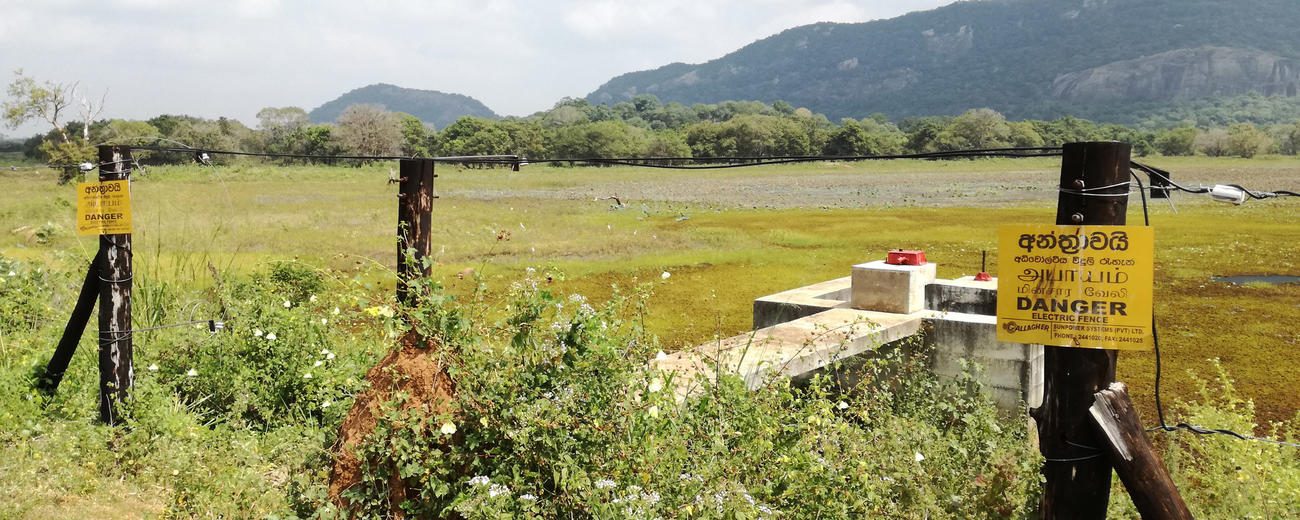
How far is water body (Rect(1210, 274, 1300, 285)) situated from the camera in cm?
1443

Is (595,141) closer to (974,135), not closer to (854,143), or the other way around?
(854,143)

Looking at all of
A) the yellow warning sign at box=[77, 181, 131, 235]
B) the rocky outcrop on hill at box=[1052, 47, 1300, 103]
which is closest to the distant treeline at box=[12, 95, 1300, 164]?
the yellow warning sign at box=[77, 181, 131, 235]

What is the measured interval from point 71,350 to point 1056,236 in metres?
5.38

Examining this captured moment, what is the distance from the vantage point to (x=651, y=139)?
3600 inches

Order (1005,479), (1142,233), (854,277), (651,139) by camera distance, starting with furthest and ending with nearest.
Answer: (651,139), (854,277), (1005,479), (1142,233)

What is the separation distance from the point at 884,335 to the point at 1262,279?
→ 1249 cm

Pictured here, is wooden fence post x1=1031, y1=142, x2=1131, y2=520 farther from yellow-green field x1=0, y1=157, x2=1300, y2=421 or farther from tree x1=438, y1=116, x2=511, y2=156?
tree x1=438, y1=116, x2=511, y2=156

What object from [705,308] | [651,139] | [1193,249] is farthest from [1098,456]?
[651,139]

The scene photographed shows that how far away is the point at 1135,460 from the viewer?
8.48 ft

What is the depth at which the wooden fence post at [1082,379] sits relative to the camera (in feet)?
8.75

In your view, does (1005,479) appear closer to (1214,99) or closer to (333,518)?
(333,518)

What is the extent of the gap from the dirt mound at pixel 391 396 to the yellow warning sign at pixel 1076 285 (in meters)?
2.17

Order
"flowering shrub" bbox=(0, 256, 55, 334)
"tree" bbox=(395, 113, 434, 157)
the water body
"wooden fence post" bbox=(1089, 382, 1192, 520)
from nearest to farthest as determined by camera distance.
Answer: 1. "wooden fence post" bbox=(1089, 382, 1192, 520)
2. "flowering shrub" bbox=(0, 256, 55, 334)
3. the water body
4. "tree" bbox=(395, 113, 434, 157)

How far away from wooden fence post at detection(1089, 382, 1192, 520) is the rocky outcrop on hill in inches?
8143
